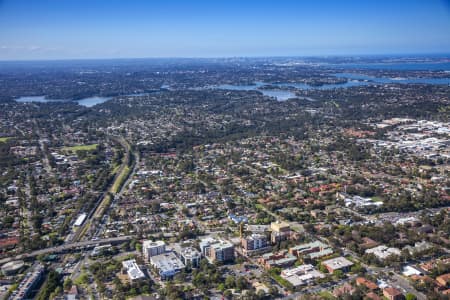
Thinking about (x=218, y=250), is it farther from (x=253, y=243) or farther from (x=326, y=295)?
(x=326, y=295)

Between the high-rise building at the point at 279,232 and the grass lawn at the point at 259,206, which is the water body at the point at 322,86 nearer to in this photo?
the grass lawn at the point at 259,206

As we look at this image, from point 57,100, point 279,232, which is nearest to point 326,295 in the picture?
point 279,232

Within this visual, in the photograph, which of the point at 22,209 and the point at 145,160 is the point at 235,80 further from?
the point at 22,209

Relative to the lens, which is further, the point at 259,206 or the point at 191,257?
the point at 259,206

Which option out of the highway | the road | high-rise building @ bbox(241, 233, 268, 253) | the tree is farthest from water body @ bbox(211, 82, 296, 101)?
the tree

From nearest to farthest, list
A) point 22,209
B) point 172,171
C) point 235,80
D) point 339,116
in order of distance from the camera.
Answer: point 22,209 → point 172,171 → point 339,116 → point 235,80

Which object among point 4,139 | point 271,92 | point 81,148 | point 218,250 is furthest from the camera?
point 271,92

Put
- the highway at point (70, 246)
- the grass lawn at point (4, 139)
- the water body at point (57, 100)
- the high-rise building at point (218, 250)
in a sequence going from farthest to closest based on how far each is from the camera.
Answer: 1. the water body at point (57, 100)
2. the grass lawn at point (4, 139)
3. the highway at point (70, 246)
4. the high-rise building at point (218, 250)

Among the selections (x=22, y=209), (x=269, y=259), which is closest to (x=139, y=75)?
(x=22, y=209)

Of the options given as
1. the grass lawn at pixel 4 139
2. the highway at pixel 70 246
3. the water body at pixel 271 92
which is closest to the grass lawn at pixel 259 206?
the highway at pixel 70 246

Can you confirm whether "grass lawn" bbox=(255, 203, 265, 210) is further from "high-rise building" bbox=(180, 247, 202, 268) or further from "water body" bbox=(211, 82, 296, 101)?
"water body" bbox=(211, 82, 296, 101)

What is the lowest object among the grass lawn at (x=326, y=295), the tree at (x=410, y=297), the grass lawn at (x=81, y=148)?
the grass lawn at (x=326, y=295)
